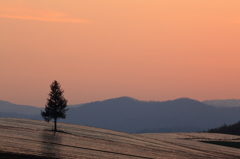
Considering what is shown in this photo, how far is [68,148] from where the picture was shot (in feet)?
253

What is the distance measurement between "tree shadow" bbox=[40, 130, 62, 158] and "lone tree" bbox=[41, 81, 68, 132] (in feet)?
38.7

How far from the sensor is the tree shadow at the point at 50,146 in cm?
6662

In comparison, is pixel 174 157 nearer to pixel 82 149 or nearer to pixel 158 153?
pixel 158 153

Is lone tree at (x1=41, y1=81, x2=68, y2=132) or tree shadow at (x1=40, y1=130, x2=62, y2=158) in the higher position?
lone tree at (x1=41, y1=81, x2=68, y2=132)

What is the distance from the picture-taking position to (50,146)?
75000 millimetres

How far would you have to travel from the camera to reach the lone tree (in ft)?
339

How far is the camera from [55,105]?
103812 mm

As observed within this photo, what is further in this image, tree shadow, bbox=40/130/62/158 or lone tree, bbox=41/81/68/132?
lone tree, bbox=41/81/68/132

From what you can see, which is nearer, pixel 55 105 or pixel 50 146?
pixel 50 146

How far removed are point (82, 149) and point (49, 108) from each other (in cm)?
2709

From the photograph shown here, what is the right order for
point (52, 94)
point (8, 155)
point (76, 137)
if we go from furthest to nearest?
point (52, 94), point (76, 137), point (8, 155)

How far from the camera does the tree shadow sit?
6662cm

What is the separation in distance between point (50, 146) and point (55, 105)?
29.6m

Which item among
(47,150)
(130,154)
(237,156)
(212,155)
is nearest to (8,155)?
(47,150)
